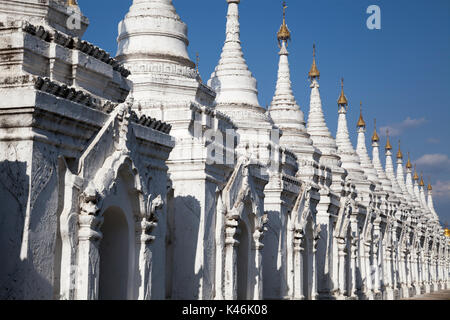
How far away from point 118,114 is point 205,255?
508 cm

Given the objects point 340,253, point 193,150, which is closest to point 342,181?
point 340,253

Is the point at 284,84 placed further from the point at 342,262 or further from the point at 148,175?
the point at 148,175

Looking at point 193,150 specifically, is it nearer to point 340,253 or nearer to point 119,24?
point 119,24

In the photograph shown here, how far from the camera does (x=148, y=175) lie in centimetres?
1327

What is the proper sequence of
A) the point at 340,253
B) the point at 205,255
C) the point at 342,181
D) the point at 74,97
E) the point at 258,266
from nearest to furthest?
the point at 74,97 < the point at 205,255 < the point at 258,266 < the point at 340,253 < the point at 342,181

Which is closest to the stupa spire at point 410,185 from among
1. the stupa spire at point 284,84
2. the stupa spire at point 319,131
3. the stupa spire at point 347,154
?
the stupa spire at point 347,154

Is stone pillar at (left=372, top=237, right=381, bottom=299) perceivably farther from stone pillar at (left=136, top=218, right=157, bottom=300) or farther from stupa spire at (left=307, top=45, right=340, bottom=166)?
stone pillar at (left=136, top=218, right=157, bottom=300)

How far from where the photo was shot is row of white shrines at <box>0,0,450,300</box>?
10.3 metres

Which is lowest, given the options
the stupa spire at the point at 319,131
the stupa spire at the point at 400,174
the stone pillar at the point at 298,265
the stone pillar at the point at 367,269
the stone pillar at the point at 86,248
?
the stone pillar at the point at 86,248

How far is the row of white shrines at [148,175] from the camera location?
10.3 m

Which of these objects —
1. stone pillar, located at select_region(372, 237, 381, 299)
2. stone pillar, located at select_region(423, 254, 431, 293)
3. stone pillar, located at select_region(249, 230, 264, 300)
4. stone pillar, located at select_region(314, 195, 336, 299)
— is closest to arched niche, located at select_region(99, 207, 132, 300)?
stone pillar, located at select_region(249, 230, 264, 300)

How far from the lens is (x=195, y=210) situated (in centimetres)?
1599

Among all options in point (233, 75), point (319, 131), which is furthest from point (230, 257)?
point (319, 131)

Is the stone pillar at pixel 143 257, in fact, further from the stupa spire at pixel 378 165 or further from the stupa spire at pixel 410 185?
the stupa spire at pixel 410 185
